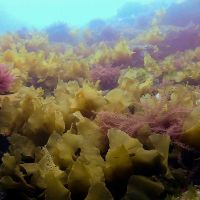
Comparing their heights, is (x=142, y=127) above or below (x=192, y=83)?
above

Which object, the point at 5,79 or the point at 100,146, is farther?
the point at 5,79

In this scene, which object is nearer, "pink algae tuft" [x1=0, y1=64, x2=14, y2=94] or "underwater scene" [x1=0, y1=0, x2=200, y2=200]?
"underwater scene" [x1=0, y1=0, x2=200, y2=200]

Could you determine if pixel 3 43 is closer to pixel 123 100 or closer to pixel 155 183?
pixel 123 100

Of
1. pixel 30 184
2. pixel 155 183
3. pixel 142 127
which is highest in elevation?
pixel 142 127

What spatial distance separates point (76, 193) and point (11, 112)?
103 centimetres

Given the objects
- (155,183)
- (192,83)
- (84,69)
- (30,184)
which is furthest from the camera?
(84,69)

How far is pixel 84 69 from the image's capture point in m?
5.78

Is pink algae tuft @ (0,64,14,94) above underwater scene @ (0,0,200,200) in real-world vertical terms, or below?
above

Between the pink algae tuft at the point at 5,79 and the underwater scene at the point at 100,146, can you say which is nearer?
the underwater scene at the point at 100,146

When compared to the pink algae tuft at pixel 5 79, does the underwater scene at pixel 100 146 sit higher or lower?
lower

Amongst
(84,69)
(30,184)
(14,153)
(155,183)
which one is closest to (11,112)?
(14,153)

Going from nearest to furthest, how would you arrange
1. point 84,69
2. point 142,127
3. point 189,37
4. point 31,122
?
point 142,127 < point 31,122 < point 84,69 < point 189,37

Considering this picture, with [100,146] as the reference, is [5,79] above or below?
above

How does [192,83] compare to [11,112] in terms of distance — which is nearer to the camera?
[11,112]
